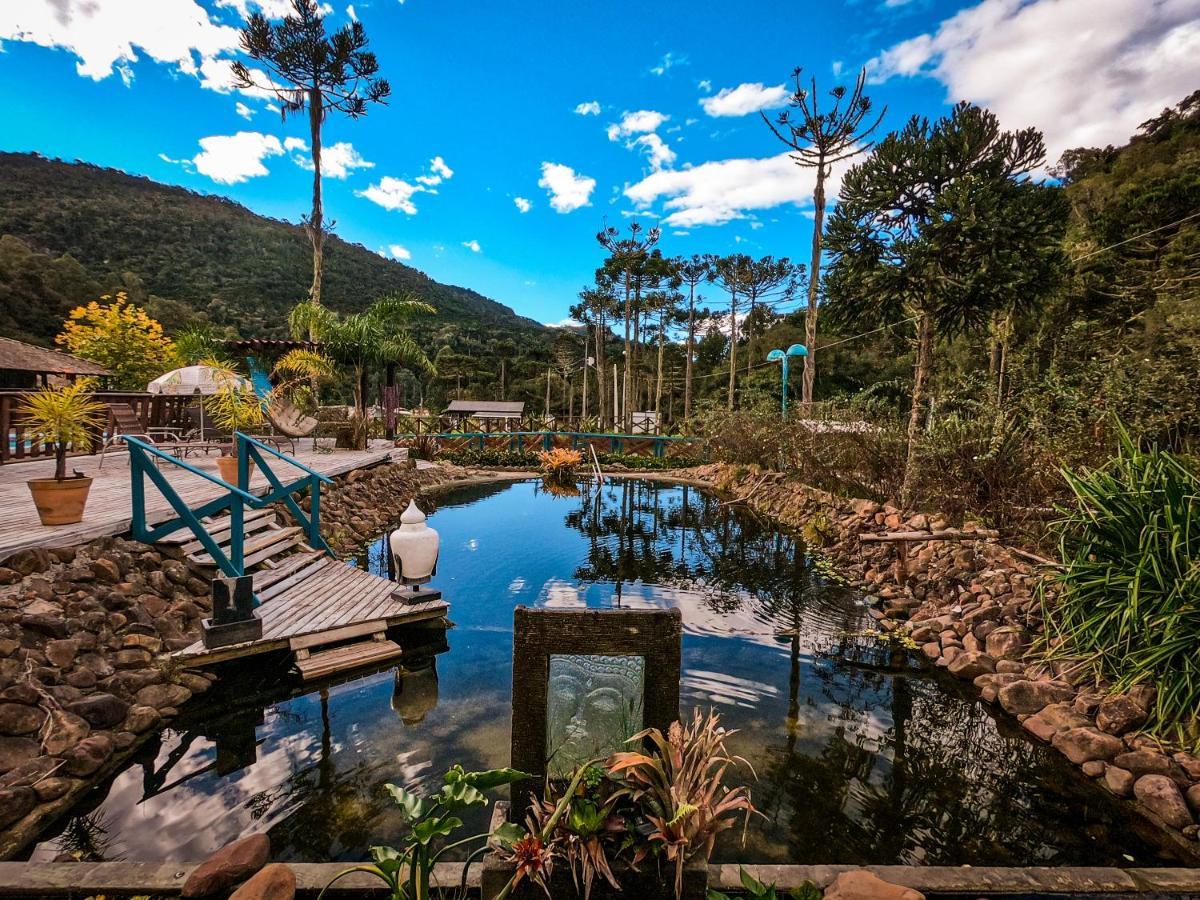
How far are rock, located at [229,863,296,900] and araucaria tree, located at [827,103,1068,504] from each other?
8136 millimetres

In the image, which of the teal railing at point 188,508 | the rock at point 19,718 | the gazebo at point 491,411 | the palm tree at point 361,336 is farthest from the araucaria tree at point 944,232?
the gazebo at point 491,411

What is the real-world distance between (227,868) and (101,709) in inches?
80.1

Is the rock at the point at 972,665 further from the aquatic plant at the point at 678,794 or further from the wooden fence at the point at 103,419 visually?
the wooden fence at the point at 103,419

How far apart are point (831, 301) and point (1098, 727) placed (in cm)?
681

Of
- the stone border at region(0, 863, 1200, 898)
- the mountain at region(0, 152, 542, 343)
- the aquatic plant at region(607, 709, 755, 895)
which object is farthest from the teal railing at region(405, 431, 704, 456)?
the aquatic plant at region(607, 709, 755, 895)

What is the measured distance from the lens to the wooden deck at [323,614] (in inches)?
156

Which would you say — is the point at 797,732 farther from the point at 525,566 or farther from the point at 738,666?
the point at 525,566

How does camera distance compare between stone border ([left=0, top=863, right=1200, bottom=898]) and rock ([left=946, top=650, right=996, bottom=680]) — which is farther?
rock ([left=946, top=650, right=996, bottom=680])

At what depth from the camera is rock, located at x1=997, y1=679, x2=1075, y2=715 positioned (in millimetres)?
3639

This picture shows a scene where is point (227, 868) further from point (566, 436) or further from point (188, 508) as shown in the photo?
point (566, 436)

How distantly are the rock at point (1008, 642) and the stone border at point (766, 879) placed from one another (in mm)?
2443

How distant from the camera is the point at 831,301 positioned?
8602 millimetres

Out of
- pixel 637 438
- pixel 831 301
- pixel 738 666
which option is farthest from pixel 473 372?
pixel 738 666

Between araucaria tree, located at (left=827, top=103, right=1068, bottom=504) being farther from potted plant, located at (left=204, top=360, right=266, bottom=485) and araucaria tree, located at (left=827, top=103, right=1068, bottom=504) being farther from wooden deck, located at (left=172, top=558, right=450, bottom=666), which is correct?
potted plant, located at (left=204, top=360, right=266, bottom=485)
